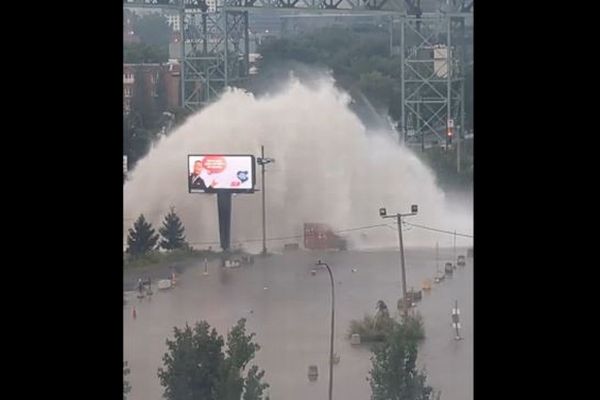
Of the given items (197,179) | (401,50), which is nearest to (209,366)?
(197,179)

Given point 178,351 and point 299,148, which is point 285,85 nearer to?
point 299,148

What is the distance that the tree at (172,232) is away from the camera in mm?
2744

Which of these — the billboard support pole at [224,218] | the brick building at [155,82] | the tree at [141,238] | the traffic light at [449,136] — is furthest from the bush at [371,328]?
the brick building at [155,82]

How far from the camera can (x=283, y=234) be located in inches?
106

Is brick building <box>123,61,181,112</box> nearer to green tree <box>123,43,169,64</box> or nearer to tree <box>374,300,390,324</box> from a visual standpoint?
green tree <box>123,43,169,64</box>

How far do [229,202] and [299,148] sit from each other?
0.89ft

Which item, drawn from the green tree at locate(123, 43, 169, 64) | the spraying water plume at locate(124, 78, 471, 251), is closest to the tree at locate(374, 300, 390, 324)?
the spraying water plume at locate(124, 78, 471, 251)

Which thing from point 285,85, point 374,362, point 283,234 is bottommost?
point 374,362

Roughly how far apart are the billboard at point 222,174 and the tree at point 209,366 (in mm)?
409

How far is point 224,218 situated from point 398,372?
695mm

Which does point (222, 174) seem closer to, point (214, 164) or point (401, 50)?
point (214, 164)
